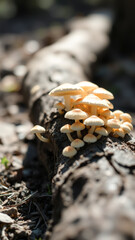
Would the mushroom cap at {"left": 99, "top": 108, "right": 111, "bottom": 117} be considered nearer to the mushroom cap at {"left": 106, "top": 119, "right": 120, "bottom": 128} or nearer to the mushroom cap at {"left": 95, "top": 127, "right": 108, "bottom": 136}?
the mushroom cap at {"left": 106, "top": 119, "right": 120, "bottom": 128}

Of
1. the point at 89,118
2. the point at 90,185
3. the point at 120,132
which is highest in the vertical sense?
the point at 89,118

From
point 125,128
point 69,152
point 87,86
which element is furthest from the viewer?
point 87,86

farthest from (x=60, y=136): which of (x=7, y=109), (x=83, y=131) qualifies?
(x=7, y=109)

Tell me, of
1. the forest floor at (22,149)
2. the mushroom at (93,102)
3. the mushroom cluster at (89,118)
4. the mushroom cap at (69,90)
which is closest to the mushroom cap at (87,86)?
the mushroom cluster at (89,118)

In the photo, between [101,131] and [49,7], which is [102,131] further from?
[49,7]

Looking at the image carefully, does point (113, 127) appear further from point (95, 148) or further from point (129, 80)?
point (129, 80)

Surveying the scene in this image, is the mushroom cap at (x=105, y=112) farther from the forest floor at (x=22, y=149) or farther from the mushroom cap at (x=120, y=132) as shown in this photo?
the forest floor at (x=22, y=149)

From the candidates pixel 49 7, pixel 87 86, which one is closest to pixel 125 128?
pixel 87 86
